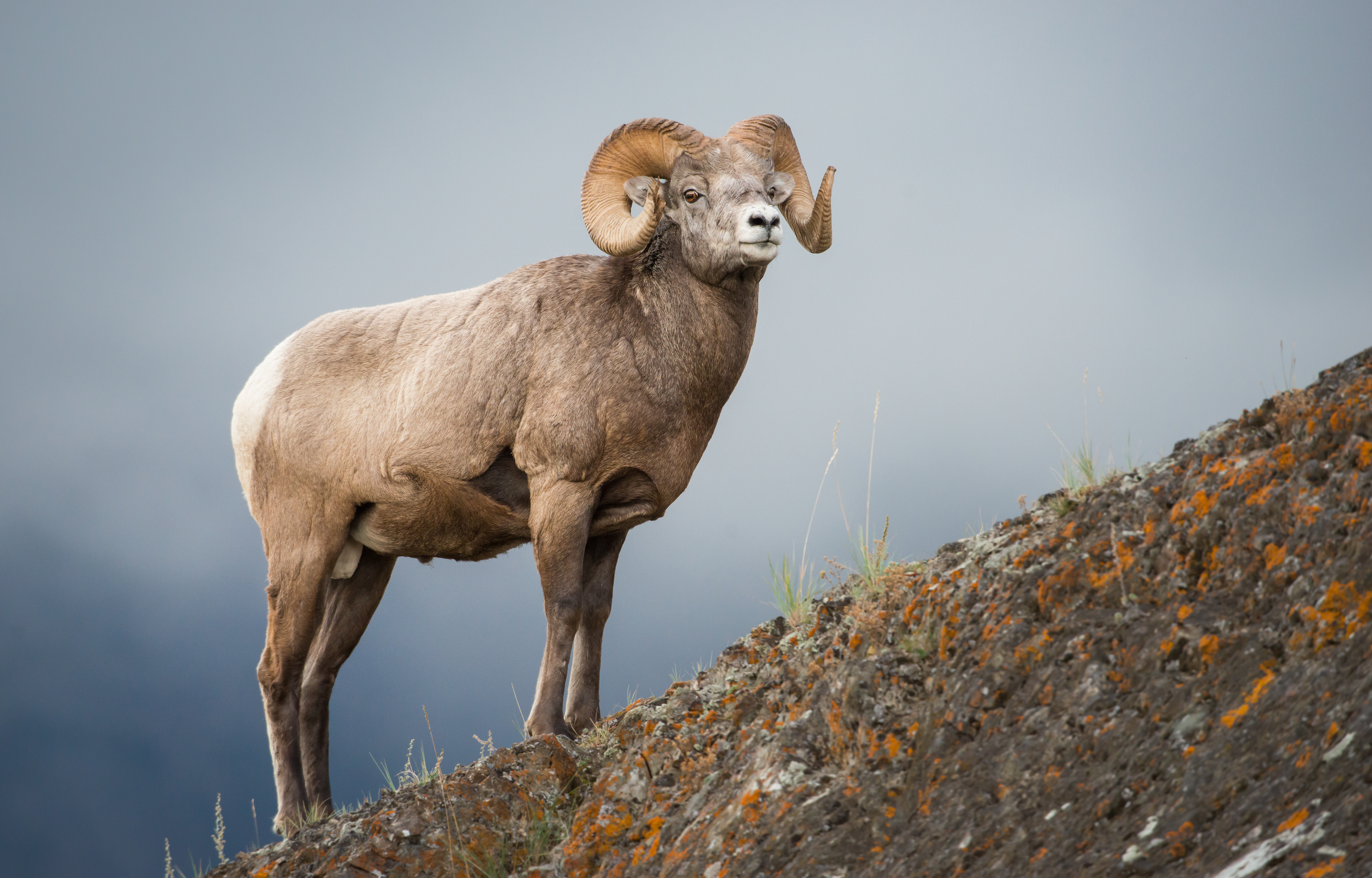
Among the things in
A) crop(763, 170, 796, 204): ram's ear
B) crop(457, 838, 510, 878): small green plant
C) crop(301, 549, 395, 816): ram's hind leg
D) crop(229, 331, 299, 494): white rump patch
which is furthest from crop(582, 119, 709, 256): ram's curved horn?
crop(457, 838, 510, 878): small green plant

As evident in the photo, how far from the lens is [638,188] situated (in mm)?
7387

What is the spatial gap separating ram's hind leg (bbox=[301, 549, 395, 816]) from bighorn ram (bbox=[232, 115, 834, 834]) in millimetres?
20

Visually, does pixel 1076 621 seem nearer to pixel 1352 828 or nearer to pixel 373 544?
pixel 1352 828

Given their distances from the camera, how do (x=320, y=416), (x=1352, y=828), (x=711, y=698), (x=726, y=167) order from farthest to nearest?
1. (x=320, y=416)
2. (x=726, y=167)
3. (x=711, y=698)
4. (x=1352, y=828)

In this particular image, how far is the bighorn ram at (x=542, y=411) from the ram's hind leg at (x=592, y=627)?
0.5 inches

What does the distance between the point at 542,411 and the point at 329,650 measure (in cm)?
297

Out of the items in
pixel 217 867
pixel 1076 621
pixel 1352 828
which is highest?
pixel 217 867

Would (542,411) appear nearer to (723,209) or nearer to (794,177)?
(723,209)

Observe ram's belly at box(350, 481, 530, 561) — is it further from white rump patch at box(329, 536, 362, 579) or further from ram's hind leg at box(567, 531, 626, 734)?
ram's hind leg at box(567, 531, 626, 734)

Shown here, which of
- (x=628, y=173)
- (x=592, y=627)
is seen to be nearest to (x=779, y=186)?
(x=628, y=173)

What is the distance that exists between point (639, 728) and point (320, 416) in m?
3.75

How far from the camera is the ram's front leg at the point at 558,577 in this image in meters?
6.53

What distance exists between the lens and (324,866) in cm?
546

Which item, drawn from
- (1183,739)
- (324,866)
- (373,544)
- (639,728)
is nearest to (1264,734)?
(1183,739)
